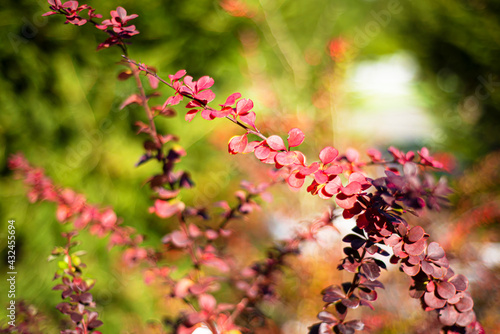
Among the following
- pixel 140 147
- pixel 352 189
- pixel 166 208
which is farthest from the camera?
pixel 140 147

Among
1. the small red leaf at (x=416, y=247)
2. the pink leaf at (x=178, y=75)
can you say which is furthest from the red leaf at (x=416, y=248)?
the pink leaf at (x=178, y=75)

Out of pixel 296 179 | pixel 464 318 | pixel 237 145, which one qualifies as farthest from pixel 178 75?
pixel 464 318

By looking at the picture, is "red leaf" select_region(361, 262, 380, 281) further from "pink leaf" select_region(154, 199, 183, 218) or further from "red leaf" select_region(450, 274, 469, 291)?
"pink leaf" select_region(154, 199, 183, 218)

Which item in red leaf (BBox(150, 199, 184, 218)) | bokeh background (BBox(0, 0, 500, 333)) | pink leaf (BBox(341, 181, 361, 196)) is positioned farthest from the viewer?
bokeh background (BBox(0, 0, 500, 333))

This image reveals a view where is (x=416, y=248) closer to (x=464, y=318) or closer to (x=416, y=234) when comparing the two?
(x=416, y=234)

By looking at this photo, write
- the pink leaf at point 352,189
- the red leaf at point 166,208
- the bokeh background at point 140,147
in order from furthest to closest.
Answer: the bokeh background at point 140,147
the red leaf at point 166,208
the pink leaf at point 352,189

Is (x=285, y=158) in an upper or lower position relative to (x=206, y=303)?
upper

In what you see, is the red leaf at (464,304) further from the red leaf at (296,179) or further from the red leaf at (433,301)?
the red leaf at (296,179)

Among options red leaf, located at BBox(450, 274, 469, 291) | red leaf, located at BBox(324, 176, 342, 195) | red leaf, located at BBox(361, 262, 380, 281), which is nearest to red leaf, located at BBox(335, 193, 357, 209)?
red leaf, located at BBox(324, 176, 342, 195)

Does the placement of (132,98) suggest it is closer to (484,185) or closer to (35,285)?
(35,285)

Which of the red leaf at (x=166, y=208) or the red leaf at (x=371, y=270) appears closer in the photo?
the red leaf at (x=371, y=270)

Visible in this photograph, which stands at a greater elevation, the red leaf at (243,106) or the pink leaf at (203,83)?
the pink leaf at (203,83)

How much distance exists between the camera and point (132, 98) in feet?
2.25

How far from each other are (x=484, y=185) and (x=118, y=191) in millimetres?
2172
